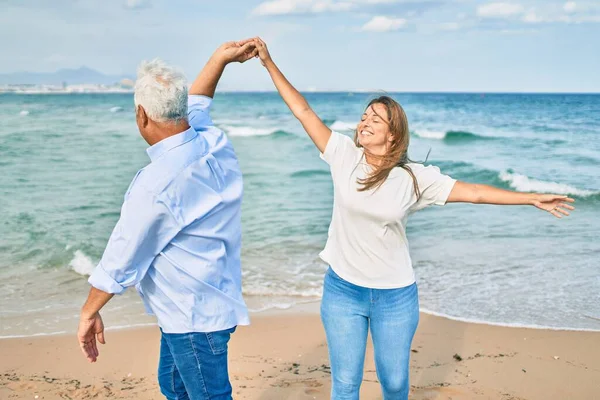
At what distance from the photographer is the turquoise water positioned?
716 cm

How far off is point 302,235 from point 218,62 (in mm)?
7227

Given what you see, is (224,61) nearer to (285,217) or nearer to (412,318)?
(412,318)

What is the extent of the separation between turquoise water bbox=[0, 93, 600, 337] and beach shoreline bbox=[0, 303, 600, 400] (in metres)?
0.53

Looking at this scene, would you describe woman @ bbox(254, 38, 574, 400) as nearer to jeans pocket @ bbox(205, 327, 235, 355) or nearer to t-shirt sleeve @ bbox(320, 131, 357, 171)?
t-shirt sleeve @ bbox(320, 131, 357, 171)

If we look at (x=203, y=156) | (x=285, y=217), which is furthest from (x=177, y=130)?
(x=285, y=217)

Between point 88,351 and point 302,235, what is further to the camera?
point 302,235

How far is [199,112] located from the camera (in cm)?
316

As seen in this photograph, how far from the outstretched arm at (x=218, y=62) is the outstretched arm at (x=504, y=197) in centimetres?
128

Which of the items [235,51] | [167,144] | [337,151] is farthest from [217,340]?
[235,51]

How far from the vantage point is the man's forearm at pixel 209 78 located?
11.1 feet

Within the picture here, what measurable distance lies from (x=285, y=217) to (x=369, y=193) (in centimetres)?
855

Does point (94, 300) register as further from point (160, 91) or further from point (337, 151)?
point (337, 151)

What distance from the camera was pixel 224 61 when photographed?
11.4 ft

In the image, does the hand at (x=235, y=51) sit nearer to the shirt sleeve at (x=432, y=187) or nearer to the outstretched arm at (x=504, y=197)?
the shirt sleeve at (x=432, y=187)
